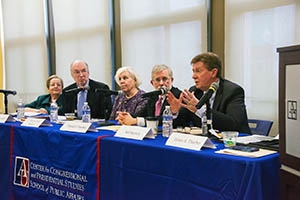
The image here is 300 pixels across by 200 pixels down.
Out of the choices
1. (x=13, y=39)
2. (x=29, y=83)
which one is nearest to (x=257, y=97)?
(x=29, y=83)

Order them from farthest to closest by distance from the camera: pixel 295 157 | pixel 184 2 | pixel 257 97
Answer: pixel 184 2 → pixel 257 97 → pixel 295 157

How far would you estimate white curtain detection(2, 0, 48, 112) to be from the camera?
5.66m

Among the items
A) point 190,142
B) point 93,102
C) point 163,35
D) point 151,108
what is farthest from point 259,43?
point 190,142

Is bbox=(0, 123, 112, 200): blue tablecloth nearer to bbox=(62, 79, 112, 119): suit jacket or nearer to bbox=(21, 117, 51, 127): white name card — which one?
bbox=(21, 117, 51, 127): white name card

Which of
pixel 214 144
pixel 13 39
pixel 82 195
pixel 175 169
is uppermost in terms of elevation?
pixel 13 39

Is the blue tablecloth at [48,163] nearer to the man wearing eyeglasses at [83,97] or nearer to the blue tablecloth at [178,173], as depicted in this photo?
the blue tablecloth at [178,173]

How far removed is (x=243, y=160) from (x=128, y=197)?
0.72 metres

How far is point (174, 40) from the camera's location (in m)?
4.07

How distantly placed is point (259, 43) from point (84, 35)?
8.57 ft

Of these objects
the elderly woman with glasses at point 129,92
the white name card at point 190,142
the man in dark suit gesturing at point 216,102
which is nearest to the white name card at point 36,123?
the elderly woman with glasses at point 129,92

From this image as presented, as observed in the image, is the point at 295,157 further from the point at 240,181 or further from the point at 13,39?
the point at 13,39

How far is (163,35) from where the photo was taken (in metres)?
4.18

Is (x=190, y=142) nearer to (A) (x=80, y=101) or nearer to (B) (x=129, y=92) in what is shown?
(B) (x=129, y=92)

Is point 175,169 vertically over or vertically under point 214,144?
under
